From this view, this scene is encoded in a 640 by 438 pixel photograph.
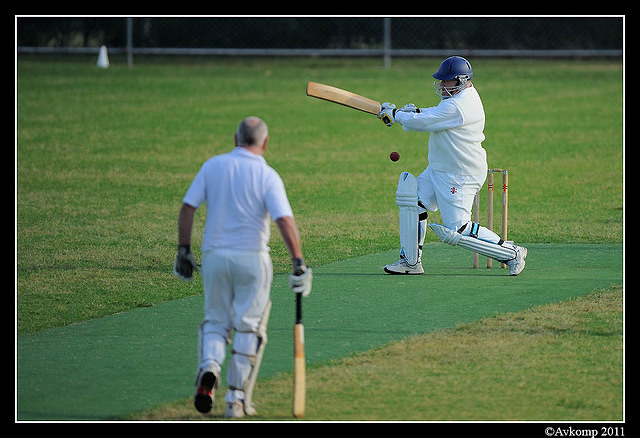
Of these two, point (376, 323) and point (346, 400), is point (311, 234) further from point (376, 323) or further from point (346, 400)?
point (346, 400)

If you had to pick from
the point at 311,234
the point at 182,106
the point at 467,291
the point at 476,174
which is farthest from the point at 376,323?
Answer: the point at 182,106

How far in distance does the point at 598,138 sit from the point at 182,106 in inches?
364

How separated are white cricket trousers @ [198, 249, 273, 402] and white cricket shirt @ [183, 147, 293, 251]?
0.29 ft

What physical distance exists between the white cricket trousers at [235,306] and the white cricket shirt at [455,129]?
150 inches

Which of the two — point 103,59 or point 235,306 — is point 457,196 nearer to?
point 235,306

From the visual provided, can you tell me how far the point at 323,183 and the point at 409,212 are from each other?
23.0 ft

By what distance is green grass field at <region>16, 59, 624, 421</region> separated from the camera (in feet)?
24.1

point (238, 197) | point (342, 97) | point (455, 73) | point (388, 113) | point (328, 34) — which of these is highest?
point (328, 34)

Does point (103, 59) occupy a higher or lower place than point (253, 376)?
higher

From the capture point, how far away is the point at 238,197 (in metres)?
6.29

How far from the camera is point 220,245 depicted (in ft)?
20.8

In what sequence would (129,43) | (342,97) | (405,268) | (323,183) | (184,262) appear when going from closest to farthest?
(184,262)
(342,97)
(405,268)
(323,183)
(129,43)

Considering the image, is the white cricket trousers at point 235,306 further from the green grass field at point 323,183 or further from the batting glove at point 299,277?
the green grass field at point 323,183

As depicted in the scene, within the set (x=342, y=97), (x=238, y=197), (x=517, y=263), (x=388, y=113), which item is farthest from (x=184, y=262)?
(x=517, y=263)
